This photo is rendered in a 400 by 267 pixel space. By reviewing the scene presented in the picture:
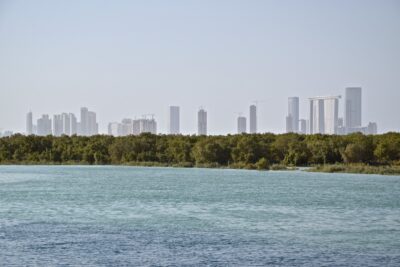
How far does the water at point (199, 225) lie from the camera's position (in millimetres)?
19656

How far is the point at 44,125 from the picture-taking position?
17238cm

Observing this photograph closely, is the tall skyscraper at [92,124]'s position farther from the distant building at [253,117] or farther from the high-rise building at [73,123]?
the distant building at [253,117]

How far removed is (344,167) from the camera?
A: 63.2m

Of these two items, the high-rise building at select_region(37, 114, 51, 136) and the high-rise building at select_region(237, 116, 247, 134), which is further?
the high-rise building at select_region(237, 116, 247, 134)

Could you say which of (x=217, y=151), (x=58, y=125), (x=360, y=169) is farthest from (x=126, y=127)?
(x=360, y=169)

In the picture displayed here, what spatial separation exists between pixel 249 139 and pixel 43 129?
10562 centimetres

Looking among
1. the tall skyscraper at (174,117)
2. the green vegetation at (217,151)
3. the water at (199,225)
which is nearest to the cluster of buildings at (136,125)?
the tall skyscraper at (174,117)

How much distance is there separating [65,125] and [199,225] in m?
152

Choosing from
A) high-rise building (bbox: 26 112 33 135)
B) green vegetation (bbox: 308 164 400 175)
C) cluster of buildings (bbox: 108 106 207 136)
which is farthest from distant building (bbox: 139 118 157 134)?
green vegetation (bbox: 308 164 400 175)

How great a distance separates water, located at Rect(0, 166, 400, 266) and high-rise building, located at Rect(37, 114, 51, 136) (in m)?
125

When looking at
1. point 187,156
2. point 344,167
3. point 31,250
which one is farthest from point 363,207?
point 187,156

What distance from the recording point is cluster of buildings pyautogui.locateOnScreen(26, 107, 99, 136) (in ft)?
554

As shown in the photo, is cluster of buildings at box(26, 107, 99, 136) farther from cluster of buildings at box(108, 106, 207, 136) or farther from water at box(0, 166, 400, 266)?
water at box(0, 166, 400, 266)

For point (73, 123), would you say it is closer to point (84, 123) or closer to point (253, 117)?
point (84, 123)
